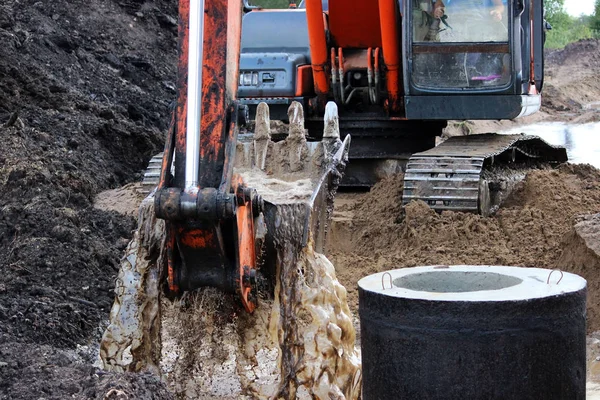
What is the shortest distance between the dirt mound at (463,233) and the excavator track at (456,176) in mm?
102

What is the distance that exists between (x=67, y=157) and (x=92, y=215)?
1.58 m

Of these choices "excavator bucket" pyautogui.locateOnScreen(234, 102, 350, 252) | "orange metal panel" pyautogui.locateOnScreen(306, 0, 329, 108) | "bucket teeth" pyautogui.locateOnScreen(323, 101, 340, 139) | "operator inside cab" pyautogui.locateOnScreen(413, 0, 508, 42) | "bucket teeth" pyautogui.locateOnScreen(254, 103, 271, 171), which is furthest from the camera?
"orange metal panel" pyautogui.locateOnScreen(306, 0, 329, 108)

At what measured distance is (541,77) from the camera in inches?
338

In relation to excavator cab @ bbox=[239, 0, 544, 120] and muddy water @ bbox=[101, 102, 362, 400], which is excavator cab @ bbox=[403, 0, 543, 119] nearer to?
excavator cab @ bbox=[239, 0, 544, 120]

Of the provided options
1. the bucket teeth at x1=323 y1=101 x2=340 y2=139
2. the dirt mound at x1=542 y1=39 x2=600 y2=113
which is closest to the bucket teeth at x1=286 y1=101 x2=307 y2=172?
the bucket teeth at x1=323 y1=101 x2=340 y2=139

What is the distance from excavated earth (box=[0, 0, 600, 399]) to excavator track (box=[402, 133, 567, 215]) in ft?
0.39

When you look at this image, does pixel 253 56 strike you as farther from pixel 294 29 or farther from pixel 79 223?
pixel 79 223

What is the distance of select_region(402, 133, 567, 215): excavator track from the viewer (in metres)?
7.36

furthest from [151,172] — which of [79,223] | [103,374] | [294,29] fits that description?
[103,374]

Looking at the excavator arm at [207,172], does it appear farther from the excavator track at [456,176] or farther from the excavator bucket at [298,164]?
the excavator track at [456,176]

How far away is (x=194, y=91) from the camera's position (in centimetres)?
400

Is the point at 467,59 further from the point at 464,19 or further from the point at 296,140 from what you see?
the point at 296,140

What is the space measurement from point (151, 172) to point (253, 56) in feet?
5.82

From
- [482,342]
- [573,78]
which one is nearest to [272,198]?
[482,342]
